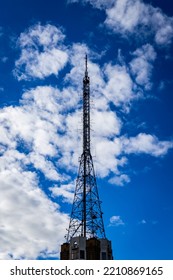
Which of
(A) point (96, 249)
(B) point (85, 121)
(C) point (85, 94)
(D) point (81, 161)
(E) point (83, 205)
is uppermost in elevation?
(C) point (85, 94)

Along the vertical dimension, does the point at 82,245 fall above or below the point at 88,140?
below

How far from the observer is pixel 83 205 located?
154 ft

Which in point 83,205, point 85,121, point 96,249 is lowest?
point 96,249

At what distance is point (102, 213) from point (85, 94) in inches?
637
